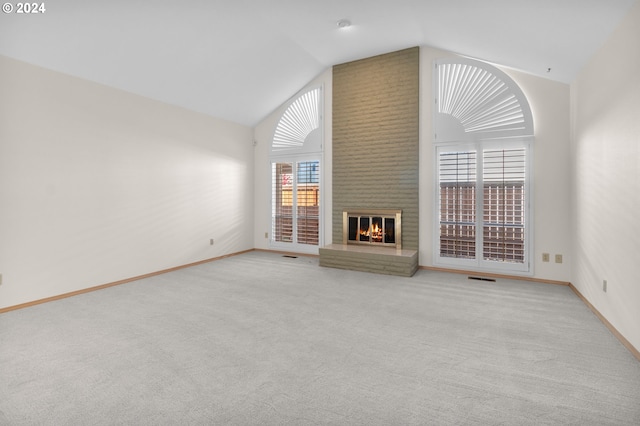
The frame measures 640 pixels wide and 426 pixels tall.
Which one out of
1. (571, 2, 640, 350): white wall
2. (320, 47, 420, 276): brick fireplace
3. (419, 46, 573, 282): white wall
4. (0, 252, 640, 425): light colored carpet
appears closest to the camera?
(0, 252, 640, 425): light colored carpet

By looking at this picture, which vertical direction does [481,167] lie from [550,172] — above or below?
above

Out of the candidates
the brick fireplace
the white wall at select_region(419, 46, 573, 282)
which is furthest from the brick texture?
the white wall at select_region(419, 46, 573, 282)

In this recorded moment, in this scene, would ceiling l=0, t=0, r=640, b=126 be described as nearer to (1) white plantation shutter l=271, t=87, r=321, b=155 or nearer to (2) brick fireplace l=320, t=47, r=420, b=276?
(2) brick fireplace l=320, t=47, r=420, b=276

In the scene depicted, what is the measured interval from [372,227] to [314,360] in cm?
344

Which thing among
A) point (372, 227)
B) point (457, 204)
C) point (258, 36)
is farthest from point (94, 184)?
point (457, 204)

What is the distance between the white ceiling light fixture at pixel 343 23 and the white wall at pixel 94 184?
278 centimetres

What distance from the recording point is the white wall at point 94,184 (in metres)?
3.30

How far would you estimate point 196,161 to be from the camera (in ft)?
17.8

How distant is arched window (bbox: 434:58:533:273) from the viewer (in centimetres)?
443

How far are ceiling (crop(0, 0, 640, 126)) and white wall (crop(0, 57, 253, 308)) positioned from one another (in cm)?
31

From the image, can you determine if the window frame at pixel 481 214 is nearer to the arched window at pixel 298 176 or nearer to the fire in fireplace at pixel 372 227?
the fire in fireplace at pixel 372 227

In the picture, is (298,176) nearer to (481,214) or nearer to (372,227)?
(372,227)

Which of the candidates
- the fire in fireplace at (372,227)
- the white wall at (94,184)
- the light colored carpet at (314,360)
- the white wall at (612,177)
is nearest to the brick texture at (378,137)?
the fire in fireplace at (372,227)

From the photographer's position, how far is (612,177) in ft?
9.21
